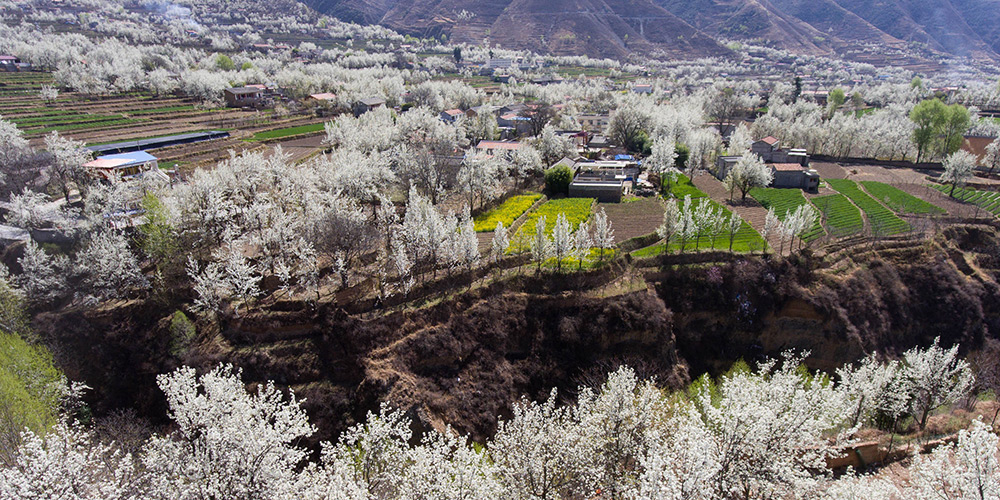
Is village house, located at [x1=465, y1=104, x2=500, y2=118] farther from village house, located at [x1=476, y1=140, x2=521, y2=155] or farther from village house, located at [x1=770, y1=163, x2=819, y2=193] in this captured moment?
village house, located at [x1=770, y1=163, x2=819, y2=193]

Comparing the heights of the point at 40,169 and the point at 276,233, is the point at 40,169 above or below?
above

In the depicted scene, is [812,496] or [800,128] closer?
[812,496]

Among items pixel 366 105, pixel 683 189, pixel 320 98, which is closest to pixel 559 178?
pixel 683 189

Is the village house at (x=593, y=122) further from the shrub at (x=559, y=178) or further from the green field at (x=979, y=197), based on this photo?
the green field at (x=979, y=197)

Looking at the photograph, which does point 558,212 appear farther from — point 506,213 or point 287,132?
point 287,132

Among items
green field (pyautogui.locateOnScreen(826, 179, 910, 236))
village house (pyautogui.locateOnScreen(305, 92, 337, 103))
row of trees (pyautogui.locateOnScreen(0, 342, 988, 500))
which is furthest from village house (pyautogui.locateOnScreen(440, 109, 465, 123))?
row of trees (pyautogui.locateOnScreen(0, 342, 988, 500))

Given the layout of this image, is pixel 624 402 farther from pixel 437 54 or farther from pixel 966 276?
pixel 437 54

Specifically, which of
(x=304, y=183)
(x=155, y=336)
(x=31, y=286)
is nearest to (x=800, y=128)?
(x=304, y=183)
